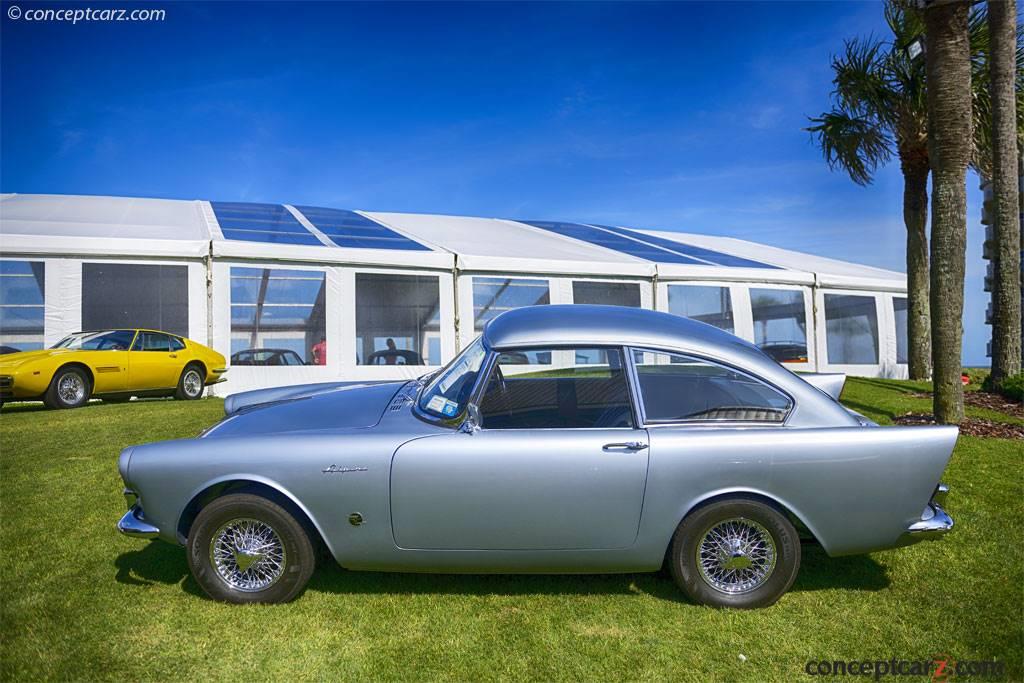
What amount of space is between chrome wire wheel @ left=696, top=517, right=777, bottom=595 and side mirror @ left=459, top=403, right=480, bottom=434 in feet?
3.94

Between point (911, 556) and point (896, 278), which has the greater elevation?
point (896, 278)

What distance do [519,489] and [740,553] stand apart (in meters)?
1.11

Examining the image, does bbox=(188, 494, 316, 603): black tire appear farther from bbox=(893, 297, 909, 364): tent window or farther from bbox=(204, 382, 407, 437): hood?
bbox=(893, 297, 909, 364): tent window

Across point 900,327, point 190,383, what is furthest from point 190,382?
point 900,327

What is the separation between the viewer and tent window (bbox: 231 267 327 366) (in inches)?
453

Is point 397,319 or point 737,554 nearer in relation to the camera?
point 737,554

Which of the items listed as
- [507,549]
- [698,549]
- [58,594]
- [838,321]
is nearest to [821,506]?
[698,549]

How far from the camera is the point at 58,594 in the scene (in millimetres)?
3326

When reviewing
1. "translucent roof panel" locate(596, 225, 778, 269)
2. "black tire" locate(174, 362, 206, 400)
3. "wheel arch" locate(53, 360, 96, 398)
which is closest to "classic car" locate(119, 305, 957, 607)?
"wheel arch" locate(53, 360, 96, 398)

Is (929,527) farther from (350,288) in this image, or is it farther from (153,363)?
(153,363)

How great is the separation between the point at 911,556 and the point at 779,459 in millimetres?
1471

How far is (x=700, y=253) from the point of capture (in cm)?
1620

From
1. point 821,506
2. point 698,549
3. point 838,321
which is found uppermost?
point 838,321

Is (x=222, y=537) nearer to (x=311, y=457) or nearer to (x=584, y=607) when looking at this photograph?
(x=311, y=457)
